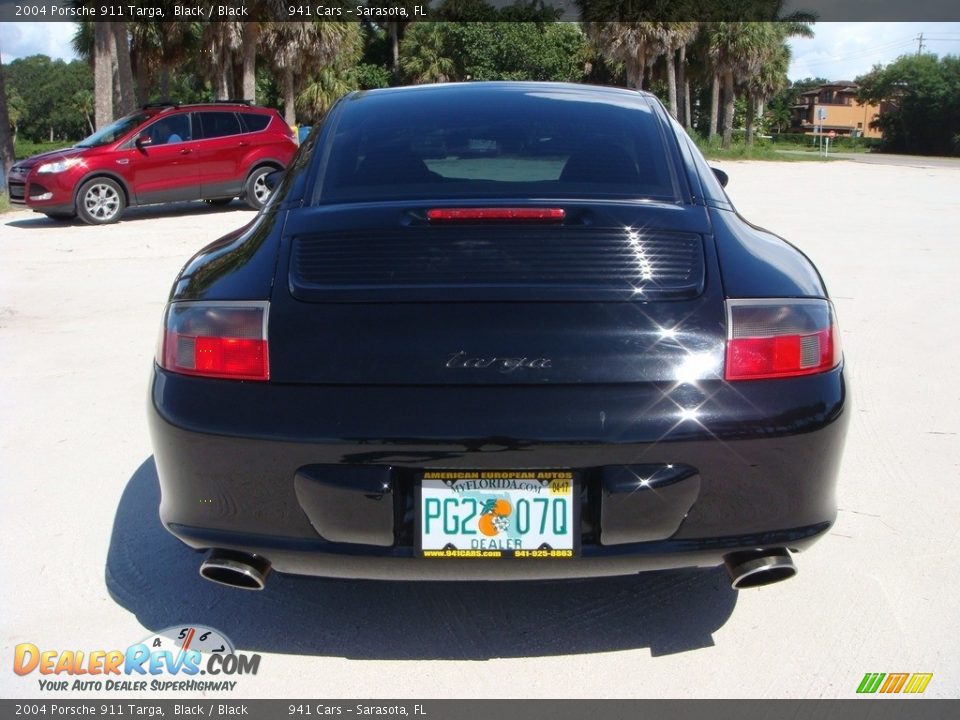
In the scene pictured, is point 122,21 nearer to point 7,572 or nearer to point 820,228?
point 820,228

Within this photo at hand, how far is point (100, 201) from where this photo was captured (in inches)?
528

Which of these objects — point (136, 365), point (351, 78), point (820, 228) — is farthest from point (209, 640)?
point (351, 78)

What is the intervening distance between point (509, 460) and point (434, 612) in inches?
34.1

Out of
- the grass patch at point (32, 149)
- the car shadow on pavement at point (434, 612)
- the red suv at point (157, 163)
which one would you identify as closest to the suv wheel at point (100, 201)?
the red suv at point (157, 163)

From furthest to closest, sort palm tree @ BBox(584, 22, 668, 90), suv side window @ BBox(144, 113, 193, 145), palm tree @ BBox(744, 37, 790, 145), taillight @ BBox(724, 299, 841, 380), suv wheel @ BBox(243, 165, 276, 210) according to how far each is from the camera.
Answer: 1. palm tree @ BBox(744, 37, 790, 145)
2. palm tree @ BBox(584, 22, 668, 90)
3. suv wheel @ BBox(243, 165, 276, 210)
4. suv side window @ BBox(144, 113, 193, 145)
5. taillight @ BBox(724, 299, 841, 380)

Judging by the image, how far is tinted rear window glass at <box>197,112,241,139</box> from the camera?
14.3 m

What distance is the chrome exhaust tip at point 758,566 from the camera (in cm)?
234

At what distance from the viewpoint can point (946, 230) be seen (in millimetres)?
12078

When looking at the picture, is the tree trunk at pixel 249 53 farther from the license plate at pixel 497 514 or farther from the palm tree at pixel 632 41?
the license plate at pixel 497 514

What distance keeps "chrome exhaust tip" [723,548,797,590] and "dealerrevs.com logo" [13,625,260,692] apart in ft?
4.29

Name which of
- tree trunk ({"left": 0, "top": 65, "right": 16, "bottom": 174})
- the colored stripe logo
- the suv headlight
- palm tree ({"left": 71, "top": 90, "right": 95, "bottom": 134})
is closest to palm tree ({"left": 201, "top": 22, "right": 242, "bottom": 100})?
tree trunk ({"left": 0, "top": 65, "right": 16, "bottom": 174})

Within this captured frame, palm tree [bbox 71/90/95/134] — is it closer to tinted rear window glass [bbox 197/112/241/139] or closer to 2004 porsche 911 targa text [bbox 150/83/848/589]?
tinted rear window glass [bbox 197/112/241/139]

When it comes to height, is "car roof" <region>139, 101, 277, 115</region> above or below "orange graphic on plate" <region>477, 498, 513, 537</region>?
above

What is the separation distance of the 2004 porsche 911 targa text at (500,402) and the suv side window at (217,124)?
12.7 metres
